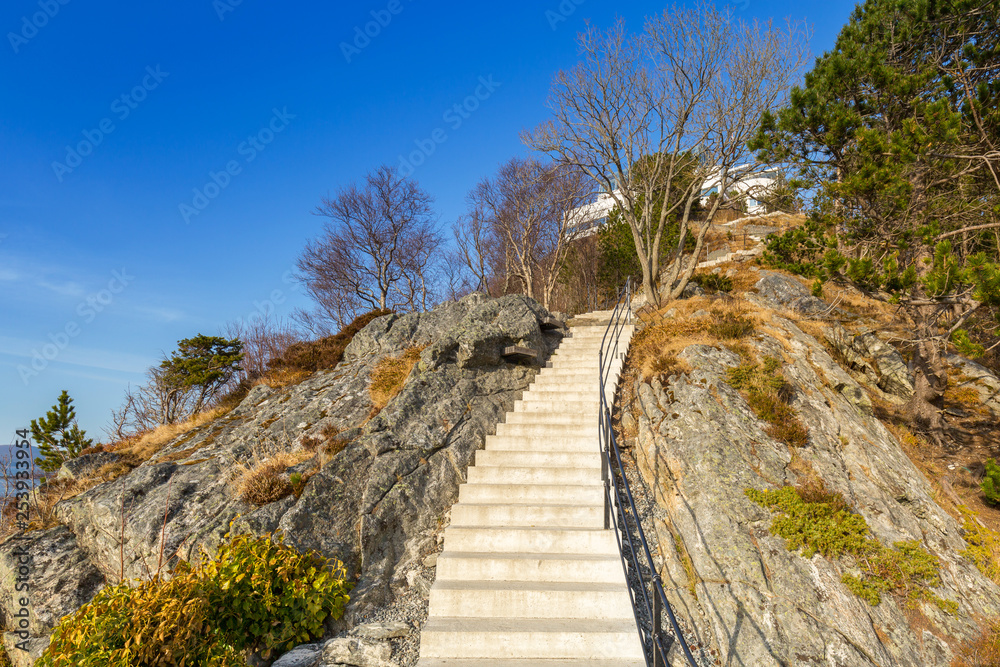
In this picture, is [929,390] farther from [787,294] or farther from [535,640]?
[535,640]

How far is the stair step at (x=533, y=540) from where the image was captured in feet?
21.2

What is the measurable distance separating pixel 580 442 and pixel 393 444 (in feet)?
11.3

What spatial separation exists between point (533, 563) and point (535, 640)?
1.02 metres

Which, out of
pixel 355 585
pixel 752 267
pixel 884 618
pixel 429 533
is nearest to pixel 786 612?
pixel 884 618

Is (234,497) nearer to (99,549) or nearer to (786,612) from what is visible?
(99,549)

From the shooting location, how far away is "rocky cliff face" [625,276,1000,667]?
536 cm

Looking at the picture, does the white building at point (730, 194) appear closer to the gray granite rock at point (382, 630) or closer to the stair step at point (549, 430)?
the stair step at point (549, 430)

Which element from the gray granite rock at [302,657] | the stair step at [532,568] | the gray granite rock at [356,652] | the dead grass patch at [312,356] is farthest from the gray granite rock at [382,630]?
the dead grass patch at [312,356]

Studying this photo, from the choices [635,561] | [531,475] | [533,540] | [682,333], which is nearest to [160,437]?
[531,475]

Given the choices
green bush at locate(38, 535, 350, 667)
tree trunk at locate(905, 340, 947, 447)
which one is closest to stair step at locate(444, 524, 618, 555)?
green bush at locate(38, 535, 350, 667)

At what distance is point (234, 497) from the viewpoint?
24.1 ft

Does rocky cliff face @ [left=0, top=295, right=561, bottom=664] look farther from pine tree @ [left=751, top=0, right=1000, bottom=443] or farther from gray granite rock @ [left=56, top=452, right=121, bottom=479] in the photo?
pine tree @ [left=751, top=0, right=1000, bottom=443]

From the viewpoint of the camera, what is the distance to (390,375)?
10758 mm

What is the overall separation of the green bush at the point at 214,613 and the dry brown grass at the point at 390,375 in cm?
393
